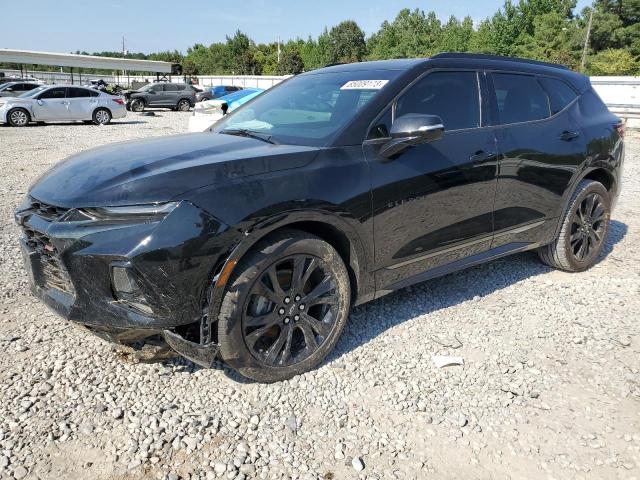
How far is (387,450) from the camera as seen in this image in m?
2.58

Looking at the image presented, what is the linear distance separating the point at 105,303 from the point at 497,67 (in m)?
3.34

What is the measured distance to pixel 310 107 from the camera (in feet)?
12.4

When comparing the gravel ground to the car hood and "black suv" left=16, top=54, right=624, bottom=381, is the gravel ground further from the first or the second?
the car hood

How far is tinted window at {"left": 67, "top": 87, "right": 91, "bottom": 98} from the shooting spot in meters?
20.2

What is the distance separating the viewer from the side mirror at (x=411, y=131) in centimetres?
314

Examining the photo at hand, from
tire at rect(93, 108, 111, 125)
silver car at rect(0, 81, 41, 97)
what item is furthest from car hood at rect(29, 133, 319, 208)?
silver car at rect(0, 81, 41, 97)

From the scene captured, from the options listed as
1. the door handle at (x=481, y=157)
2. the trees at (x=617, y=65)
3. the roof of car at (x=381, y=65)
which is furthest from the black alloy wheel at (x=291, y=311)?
the trees at (x=617, y=65)

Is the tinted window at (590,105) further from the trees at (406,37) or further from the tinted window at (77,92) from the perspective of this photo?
the trees at (406,37)

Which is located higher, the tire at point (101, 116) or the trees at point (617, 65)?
the trees at point (617, 65)

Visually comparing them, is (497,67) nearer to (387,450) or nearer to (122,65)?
(387,450)

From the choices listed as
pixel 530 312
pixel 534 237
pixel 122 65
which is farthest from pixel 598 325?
pixel 122 65

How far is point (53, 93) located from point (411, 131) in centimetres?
2046

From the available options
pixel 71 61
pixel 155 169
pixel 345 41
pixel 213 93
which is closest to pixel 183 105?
pixel 213 93

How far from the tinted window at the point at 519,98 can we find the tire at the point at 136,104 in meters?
27.9
